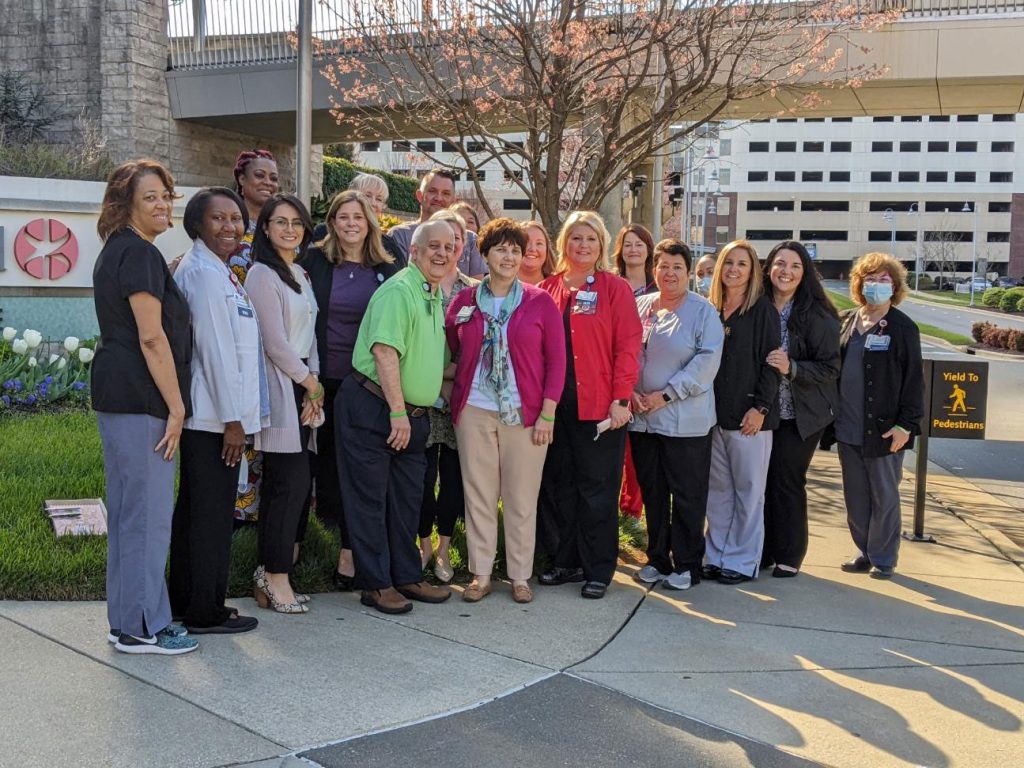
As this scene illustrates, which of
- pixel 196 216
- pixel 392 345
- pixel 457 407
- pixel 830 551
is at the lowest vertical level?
pixel 830 551

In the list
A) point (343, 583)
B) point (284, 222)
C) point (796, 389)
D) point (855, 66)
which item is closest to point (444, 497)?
point (343, 583)

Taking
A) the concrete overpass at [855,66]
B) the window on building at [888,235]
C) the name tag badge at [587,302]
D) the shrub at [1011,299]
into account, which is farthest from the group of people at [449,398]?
the window on building at [888,235]

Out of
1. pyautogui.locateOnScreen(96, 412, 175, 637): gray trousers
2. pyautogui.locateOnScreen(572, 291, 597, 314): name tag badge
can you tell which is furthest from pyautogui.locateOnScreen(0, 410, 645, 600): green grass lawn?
pyautogui.locateOnScreen(572, 291, 597, 314): name tag badge

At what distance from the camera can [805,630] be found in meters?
→ 5.52

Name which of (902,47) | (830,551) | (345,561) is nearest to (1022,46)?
(902,47)

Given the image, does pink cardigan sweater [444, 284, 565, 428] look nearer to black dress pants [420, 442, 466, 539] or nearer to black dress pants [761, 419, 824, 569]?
black dress pants [420, 442, 466, 539]

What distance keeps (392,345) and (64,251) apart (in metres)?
7.12

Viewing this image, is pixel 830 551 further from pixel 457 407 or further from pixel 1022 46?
pixel 1022 46

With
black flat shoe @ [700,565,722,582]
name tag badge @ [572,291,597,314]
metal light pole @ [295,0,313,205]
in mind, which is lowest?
black flat shoe @ [700,565,722,582]

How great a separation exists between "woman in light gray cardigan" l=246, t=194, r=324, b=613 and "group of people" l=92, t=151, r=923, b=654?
0.05 feet

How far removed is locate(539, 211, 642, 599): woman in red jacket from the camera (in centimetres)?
586

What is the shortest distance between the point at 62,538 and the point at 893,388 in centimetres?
497

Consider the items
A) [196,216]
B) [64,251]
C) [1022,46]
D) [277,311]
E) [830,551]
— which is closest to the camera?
[196,216]

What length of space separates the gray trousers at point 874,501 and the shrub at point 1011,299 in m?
54.9
